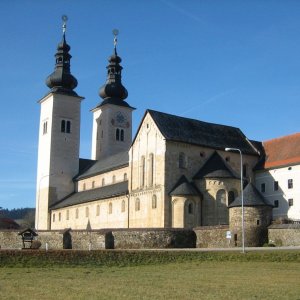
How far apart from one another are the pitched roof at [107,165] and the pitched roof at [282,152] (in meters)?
21.1

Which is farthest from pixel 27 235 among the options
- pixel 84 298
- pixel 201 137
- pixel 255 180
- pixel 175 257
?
pixel 84 298

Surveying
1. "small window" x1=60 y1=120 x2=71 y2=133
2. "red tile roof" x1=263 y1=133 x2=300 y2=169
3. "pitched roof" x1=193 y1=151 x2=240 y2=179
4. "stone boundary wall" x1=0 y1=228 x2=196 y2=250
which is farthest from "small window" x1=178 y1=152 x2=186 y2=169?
"small window" x1=60 y1=120 x2=71 y2=133

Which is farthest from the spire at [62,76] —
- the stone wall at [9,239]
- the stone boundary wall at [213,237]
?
the stone boundary wall at [213,237]

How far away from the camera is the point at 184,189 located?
67125mm

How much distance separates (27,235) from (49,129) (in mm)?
43492

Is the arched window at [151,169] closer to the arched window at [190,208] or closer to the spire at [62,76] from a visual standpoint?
the arched window at [190,208]

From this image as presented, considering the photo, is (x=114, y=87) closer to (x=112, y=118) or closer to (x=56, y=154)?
(x=112, y=118)

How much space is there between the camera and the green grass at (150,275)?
22938 millimetres

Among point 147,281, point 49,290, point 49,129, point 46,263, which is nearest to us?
point 49,290

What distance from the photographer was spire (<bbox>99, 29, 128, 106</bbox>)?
4205 inches

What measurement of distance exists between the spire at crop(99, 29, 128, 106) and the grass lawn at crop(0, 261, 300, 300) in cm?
7010

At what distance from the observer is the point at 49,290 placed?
2403 centimetres

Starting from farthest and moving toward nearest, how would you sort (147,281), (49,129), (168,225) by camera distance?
(49,129) → (168,225) → (147,281)

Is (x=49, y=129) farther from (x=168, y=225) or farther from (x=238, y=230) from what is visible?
(x=238, y=230)
